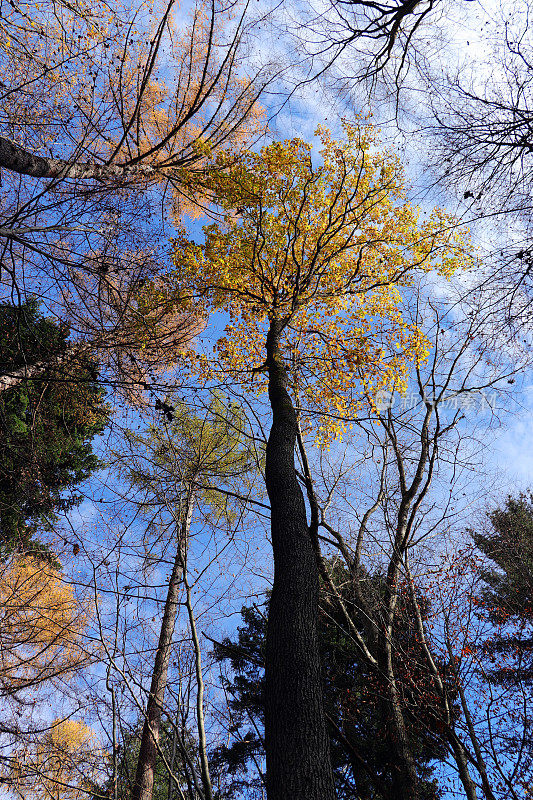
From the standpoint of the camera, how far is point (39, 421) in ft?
14.2

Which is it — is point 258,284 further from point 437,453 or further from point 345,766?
point 345,766

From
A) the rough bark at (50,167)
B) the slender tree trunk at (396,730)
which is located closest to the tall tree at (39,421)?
the rough bark at (50,167)

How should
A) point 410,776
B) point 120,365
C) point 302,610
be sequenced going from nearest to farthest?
point 302,610 → point 120,365 → point 410,776

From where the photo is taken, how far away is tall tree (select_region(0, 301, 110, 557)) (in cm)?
374

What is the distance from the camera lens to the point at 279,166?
6.04 meters

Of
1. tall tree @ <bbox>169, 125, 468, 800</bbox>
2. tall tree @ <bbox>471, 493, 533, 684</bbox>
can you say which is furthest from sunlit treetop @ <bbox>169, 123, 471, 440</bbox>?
tall tree @ <bbox>471, 493, 533, 684</bbox>

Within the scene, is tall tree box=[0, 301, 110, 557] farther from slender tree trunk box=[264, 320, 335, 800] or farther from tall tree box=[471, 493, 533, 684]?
tall tree box=[471, 493, 533, 684]

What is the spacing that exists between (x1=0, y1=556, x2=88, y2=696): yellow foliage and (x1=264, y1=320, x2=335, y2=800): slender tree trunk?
1304mm

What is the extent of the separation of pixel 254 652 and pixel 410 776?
5058mm

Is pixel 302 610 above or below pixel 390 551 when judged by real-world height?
below

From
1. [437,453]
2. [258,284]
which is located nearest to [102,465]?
[258,284]

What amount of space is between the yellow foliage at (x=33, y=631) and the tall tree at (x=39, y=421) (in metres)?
0.65

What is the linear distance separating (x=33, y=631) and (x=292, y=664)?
21.0ft

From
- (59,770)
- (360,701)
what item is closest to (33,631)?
(59,770)
